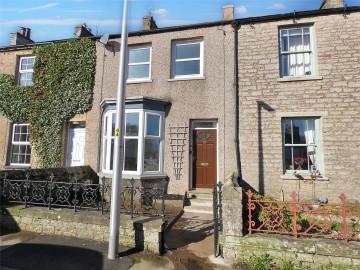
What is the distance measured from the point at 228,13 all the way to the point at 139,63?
13.8 ft

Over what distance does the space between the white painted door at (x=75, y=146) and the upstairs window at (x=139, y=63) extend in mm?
3435

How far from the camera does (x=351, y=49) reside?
864cm

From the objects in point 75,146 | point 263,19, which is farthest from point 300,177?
point 75,146

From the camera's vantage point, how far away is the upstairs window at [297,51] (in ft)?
29.8

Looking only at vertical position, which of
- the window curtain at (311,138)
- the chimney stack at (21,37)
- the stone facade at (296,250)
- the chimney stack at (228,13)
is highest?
the chimney stack at (21,37)

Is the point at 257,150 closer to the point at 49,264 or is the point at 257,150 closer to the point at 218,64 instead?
the point at 218,64

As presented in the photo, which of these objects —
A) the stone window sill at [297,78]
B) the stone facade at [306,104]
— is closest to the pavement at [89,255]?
the stone facade at [306,104]

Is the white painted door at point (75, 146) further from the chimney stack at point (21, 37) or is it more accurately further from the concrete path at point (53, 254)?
the chimney stack at point (21, 37)

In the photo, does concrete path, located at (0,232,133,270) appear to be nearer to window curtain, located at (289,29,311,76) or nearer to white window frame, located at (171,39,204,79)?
white window frame, located at (171,39,204,79)

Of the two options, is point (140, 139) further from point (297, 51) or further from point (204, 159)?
point (297, 51)

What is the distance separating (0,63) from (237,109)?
40.2ft

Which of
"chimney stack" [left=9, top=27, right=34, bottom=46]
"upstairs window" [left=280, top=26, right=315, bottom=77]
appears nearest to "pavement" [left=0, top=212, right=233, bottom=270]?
"upstairs window" [left=280, top=26, right=315, bottom=77]

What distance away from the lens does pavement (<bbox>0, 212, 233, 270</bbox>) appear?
14.5 feet

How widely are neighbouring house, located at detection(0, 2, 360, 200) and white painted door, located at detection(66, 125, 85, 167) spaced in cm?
58
